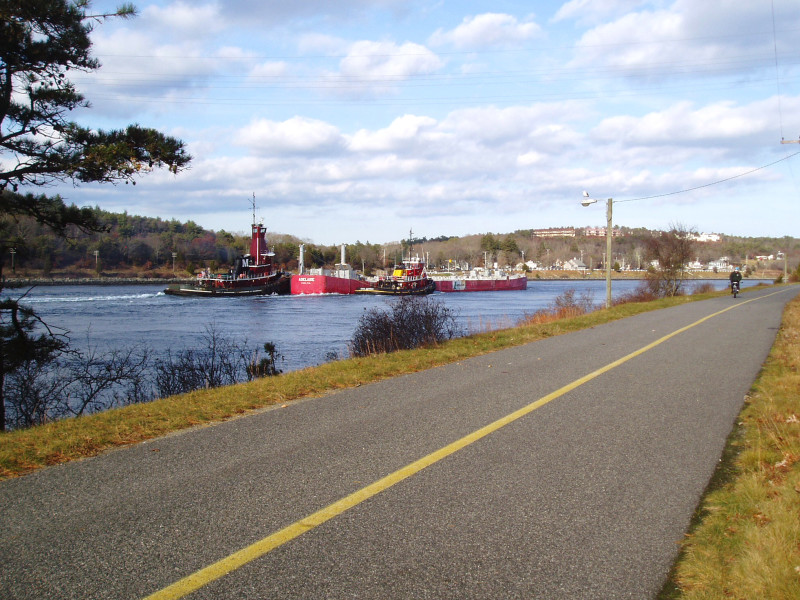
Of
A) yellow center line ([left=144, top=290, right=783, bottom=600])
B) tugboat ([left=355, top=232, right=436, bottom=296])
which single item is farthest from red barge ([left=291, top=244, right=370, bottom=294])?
yellow center line ([left=144, top=290, right=783, bottom=600])

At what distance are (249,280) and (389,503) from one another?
71386 millimetres

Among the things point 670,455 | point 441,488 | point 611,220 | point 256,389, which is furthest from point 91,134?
point 611,220

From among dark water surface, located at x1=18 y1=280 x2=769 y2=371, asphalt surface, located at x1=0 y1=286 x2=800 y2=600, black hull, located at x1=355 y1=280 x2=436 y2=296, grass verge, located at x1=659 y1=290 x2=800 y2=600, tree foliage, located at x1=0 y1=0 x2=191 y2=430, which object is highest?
tree foliage, located at x1=0 y1=0 x2=191 y2=430

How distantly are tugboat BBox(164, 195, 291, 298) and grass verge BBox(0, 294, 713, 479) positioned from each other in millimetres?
62725

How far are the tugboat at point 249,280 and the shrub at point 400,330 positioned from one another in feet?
192

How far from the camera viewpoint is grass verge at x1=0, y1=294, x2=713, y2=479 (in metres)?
5.43

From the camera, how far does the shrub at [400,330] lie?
14.2 metres

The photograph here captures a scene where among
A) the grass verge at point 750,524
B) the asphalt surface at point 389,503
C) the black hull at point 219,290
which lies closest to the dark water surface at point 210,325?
the asphalt surface at point 389,503

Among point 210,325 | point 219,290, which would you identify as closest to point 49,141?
point 210,325

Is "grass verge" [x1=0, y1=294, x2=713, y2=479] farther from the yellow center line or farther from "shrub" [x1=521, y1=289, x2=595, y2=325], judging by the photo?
"shrub" [x1=521, y1=289, x2=595, y2=325]

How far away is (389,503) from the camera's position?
163 inches

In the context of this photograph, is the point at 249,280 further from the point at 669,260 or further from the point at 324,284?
the point at 669,260

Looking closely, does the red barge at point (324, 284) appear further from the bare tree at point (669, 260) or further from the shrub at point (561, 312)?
the shrub at point (561, 312)

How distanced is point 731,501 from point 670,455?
114 centimetres
